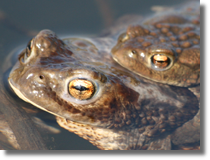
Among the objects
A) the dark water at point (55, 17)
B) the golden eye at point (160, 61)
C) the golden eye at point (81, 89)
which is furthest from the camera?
the dark water at point (55, 17)

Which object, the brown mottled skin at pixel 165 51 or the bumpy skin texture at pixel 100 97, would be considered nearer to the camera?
the bumpy skin texture at pixel 100 97

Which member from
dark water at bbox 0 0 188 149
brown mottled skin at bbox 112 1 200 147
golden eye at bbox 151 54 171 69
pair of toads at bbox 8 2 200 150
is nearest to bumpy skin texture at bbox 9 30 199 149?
pair of toads at bbox 8 2 200 150

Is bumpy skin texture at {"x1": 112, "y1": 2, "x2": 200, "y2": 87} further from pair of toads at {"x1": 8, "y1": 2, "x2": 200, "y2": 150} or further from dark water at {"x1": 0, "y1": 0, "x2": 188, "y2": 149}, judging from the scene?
dark water at {"x1": 0, "y1": 0, "x2": 188, "y2": 149}

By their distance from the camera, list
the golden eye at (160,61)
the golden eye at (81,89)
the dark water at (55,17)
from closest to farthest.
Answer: the golden eye at (81,89)
the golden eye at (160,61)
the dark water at (55,17)

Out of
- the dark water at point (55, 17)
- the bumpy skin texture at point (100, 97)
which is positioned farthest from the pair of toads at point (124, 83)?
the dark water at point (55, 17)

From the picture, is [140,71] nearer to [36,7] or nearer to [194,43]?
[194,43]

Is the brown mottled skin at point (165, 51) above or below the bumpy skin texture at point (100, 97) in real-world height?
above

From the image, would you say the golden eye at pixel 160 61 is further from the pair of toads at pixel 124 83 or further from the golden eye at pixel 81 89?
the golden eye at pixel 81 89
